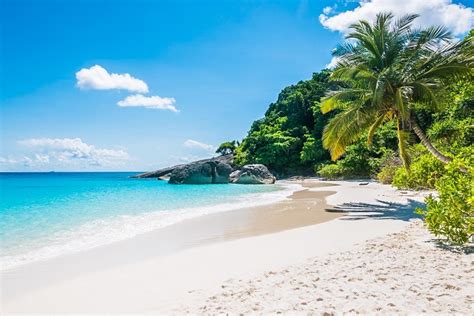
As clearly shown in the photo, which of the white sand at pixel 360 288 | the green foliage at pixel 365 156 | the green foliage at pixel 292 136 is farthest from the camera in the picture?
the green foliage at pixel 292 136

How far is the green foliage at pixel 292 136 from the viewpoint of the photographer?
40.1 m

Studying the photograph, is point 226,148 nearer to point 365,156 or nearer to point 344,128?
point 365,156

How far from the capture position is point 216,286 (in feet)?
14.0

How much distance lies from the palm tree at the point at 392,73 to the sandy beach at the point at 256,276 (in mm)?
4063

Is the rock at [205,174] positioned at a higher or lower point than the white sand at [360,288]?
higher

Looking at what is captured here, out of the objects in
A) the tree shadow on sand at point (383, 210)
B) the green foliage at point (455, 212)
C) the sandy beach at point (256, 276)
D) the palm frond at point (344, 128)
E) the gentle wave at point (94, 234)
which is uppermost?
the palm frond at point (344, 128)

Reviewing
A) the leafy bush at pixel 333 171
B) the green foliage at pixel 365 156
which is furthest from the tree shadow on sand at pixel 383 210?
the leafy bush at pixel 333 171

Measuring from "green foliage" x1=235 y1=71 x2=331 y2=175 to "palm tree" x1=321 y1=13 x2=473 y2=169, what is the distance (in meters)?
26.9

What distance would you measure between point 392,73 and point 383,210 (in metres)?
4.54

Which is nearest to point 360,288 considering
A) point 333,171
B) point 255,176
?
point 333,171

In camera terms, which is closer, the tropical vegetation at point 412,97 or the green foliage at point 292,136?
the tropical vegetation at point 412,97

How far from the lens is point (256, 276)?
14.9 feet

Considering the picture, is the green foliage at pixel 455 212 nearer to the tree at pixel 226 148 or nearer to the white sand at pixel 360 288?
the white sand at pixel 360 288

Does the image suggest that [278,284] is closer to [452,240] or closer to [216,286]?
[216,286]
